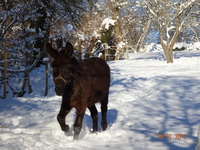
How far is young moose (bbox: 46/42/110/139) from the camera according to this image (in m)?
3.53

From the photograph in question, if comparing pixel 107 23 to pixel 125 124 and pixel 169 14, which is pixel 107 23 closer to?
pixel 169 14

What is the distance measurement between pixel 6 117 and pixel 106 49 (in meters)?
21.7

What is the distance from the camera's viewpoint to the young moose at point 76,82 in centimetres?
353

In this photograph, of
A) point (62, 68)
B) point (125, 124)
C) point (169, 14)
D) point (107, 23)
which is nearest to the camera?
point (62, 68)

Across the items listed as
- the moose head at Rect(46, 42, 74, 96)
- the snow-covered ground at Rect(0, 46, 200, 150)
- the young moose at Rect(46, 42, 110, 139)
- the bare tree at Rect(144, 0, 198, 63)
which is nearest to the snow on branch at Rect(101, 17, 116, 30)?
the bare tree at Rect(144, 0, 198, 63)

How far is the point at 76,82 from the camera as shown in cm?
385

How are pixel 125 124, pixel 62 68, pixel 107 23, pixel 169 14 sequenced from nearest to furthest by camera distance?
pixel 62 68
pixel 125 124
pixel 169 14
pixel 107 23

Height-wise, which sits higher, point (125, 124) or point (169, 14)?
point (169, 14)

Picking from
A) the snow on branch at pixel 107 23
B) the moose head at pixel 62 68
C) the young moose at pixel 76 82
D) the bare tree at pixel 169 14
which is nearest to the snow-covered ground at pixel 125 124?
the young moose at pixel 76 82

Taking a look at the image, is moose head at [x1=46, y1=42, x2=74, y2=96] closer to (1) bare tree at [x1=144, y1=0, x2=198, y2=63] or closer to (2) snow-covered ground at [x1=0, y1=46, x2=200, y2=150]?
(2) snow-covered ground at [x1=0, y1=46, x2=200, y2=150]

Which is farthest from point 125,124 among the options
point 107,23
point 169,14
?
point 107,23

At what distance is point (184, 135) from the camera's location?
4.36 meters

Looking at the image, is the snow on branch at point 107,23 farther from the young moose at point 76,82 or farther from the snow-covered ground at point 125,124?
the young moose at point 76,82

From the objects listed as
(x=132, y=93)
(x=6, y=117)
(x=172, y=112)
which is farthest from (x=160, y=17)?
(x=6, y=117)
